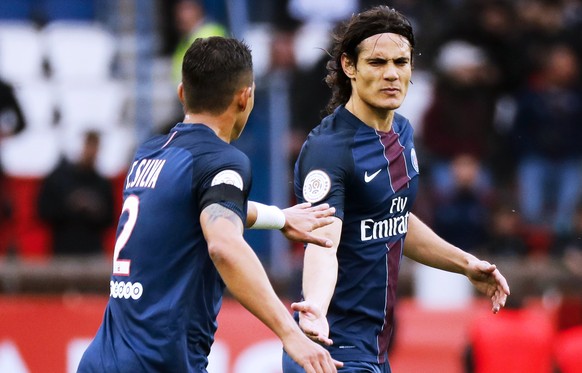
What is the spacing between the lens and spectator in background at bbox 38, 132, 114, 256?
12.7 metres

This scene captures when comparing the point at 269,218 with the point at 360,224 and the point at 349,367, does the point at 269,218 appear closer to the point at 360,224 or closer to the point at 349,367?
the point at 360,224

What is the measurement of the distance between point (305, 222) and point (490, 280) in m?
1.49

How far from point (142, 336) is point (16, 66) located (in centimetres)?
1040

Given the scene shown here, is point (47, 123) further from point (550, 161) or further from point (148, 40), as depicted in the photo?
point (550, 161)

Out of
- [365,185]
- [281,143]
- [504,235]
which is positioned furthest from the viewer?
[504,235]

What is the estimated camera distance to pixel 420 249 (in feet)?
21.9

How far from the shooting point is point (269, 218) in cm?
549

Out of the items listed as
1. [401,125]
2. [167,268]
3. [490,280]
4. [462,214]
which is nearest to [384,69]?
[401,125]

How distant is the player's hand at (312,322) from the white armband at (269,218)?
1.21ft

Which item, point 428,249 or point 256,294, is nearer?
point 256,294

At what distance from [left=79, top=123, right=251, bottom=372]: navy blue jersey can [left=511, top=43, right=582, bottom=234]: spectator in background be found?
8.89m

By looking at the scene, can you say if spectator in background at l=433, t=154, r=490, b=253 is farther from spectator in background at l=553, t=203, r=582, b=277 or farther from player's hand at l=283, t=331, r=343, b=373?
player's hand at l=283, t=331, r=343, b=373

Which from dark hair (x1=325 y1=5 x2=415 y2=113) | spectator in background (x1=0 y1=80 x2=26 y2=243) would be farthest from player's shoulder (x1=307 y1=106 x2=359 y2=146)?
spectator in background (x1=0 y1=80 x2=26 y2=243)

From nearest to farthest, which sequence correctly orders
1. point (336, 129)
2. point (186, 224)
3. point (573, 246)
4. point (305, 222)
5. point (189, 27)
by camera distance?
1. point (186, 224)
2. point (305, 222)
3. point (336, 129)
4. point (573, 246)
5. point (189, 27)
